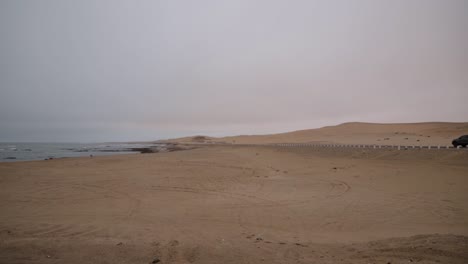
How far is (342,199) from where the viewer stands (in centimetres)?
1102

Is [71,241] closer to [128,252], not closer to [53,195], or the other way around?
[128,252]

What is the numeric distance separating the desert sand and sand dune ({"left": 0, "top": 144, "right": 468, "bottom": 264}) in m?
0.03

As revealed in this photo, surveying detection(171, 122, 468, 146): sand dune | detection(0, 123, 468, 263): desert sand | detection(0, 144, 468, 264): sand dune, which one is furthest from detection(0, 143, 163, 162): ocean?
detection(171, 122, 468, 146): sand dune

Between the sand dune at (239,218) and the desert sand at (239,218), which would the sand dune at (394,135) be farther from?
the desert sand at (239,218)

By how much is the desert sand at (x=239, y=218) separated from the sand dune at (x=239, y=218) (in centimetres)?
3

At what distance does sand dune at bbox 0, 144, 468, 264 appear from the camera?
17.7ft

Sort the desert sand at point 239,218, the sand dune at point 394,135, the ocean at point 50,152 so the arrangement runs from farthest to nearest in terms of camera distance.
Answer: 1. the sand dune at point 394,135
2. the ocean at point 50,152
3. the desert sand at point 239,218

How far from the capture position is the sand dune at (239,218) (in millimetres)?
5383

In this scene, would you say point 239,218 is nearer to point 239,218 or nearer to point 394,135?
point 239,218

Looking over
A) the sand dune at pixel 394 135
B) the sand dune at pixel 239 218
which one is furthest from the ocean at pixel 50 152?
the sand dune at pixel 394 135

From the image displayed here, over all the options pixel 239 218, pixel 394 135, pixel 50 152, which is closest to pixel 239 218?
pixel 239 218

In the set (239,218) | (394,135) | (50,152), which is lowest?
A: (239,218)

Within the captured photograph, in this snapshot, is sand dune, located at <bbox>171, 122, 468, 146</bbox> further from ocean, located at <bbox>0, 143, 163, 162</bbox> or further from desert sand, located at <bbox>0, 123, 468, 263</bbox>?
ocean, located at <bbox>0, 143, 163, 162</bbox>

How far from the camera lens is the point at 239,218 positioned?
8.60 m
